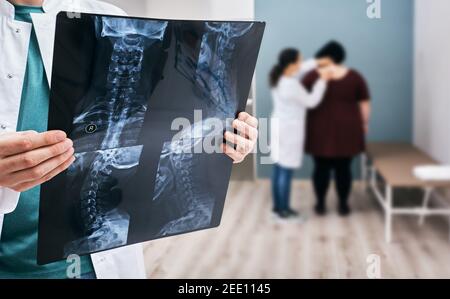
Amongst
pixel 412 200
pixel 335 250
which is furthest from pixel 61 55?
pixel 412 200

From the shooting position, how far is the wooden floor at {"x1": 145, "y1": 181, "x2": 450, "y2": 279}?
1531 millimetres

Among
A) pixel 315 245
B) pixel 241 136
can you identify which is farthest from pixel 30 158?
pixel 315 245

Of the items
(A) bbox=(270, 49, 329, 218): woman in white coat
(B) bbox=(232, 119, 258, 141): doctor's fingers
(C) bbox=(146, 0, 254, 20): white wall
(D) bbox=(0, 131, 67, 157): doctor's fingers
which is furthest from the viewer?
(A) bbox=(270, 49, 329, 218): woman in white coat

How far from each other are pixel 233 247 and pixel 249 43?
124cm

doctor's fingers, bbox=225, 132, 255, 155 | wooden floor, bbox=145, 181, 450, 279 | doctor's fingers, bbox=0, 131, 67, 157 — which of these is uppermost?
doctor's fingers, bbox=0, 131, 67, 157

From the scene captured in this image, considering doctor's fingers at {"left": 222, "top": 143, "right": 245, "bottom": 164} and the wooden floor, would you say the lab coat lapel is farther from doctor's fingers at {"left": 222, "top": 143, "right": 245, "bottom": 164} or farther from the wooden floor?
the wooden floor

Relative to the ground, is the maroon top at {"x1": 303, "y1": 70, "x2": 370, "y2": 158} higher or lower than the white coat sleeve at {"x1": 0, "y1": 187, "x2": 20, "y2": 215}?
lower

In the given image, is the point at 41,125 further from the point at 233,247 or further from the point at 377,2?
the point at 233,247

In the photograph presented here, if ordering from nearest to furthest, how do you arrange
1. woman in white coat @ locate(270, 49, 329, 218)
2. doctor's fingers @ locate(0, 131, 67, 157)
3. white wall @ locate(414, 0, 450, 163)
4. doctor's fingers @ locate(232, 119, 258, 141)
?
doctor's fingers @ locate(0, 131, 67, 157) < doctor's fingers @ locate(232, 119, 258, 141) < woman in white coat @ locate(270, 49, 329, 218) < white wall @ locate(414, 0, 450, 163)

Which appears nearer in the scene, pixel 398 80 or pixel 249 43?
pixel 249 43

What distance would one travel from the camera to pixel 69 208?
489 mm

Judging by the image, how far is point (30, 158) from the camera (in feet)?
1.24

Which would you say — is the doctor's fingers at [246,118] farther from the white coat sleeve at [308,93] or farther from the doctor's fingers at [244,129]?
the white coat sleeve at [308,93]

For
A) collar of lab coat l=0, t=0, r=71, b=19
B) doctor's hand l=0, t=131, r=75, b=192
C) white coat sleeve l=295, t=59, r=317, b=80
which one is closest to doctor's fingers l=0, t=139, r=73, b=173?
doctor's hand l=0, t=131, r=75, b=192
